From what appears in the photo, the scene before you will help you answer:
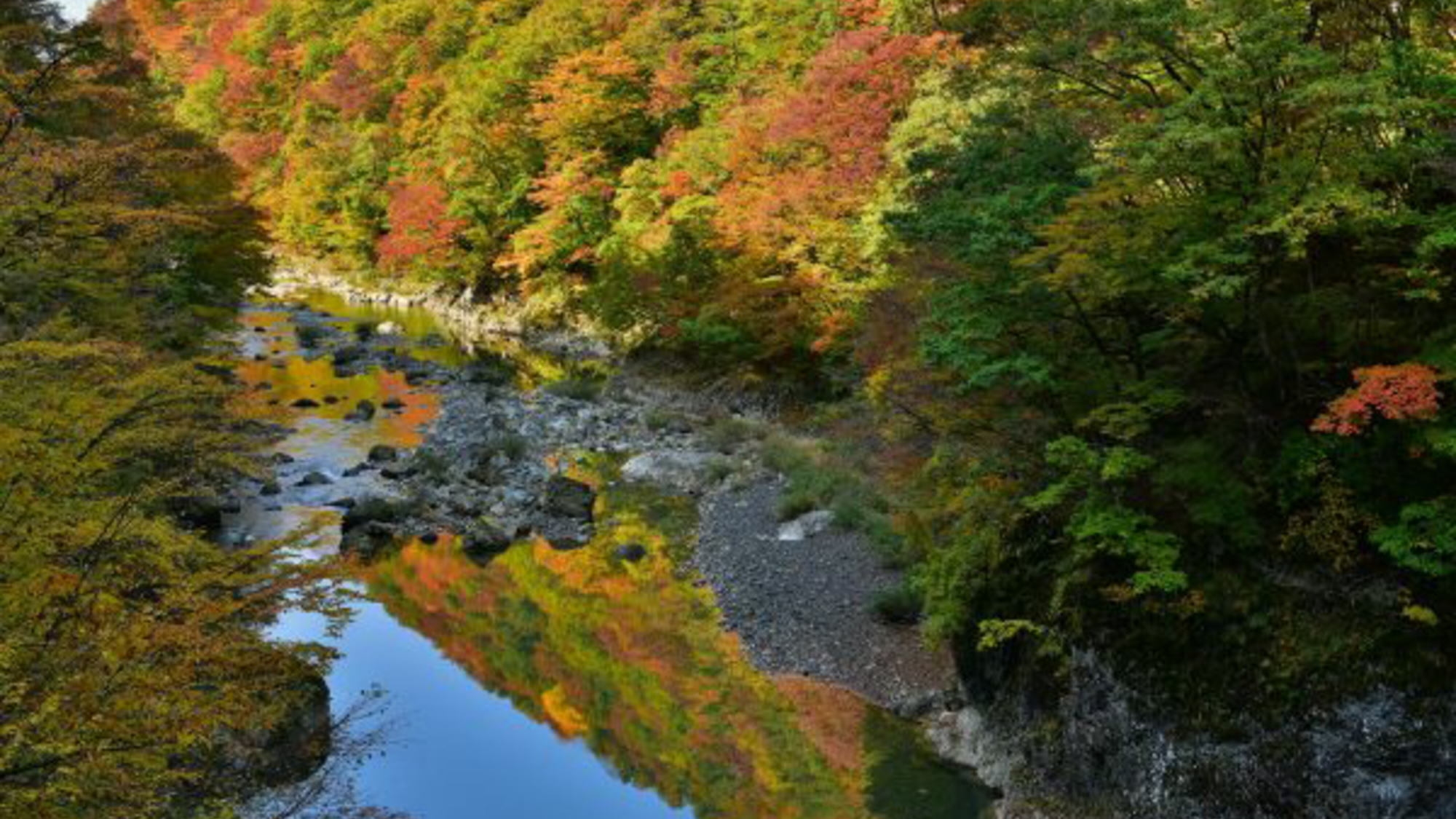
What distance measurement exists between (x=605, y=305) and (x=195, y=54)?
68746 mm

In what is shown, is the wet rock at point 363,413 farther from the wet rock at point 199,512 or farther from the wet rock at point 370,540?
the wet rock at point 370,540

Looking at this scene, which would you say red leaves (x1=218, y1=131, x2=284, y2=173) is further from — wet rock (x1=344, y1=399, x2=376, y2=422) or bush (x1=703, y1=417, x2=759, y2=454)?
bush (x1=703, y1=417, x2=759, y2=454)

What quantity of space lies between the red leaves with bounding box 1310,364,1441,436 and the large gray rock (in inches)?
609

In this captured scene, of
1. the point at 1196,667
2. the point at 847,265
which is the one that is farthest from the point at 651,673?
the point at 847,265

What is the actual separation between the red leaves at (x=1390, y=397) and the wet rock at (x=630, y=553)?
12.5 m

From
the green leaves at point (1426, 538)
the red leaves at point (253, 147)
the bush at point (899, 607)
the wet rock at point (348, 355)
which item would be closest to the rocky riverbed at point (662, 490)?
the bush at point (899, 607)

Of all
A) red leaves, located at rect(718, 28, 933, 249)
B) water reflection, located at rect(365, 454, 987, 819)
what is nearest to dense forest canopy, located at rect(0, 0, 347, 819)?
water reflection, located at rect(365, 454, 987, 819)

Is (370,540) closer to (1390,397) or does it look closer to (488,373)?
(1390,397)

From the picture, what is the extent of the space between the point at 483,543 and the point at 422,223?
33.6 meters

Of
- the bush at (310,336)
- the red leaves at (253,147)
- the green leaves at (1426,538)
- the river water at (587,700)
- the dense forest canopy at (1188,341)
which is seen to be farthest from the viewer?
the red leaves at (253,147)

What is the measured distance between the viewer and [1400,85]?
25.9 ft

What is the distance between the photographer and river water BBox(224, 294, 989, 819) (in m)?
11.5

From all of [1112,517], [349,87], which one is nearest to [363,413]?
[1112,517]

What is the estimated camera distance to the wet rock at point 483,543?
60.3ft
